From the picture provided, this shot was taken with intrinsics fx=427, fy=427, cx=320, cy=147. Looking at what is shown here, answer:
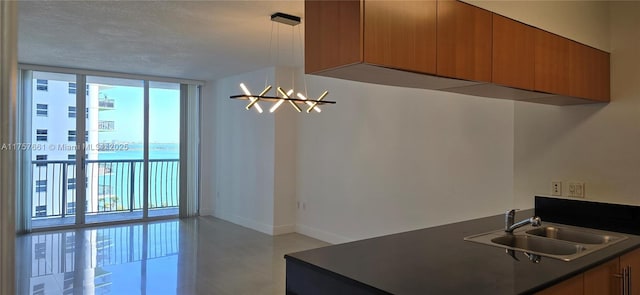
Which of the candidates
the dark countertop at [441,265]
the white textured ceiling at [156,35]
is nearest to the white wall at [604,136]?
the dark countertop at [441,265]

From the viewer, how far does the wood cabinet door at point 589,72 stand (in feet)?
8.39

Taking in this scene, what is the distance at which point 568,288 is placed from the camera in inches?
66.3

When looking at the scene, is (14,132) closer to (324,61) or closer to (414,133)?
(324,61)

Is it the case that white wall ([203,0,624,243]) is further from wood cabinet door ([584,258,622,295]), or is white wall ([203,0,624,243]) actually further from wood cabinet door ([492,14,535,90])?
wood cabinet door ([584,258,622,295])

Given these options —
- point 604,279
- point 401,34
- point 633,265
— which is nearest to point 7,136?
point 401,34

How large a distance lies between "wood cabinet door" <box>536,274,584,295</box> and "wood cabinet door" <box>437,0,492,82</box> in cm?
92

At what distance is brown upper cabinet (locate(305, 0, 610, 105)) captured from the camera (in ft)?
5.20

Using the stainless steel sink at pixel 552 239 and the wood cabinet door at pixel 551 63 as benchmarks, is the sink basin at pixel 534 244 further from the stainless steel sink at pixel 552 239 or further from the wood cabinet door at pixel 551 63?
the wood cabinet door at pixel 551 63

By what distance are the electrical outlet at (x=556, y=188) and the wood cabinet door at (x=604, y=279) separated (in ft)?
3.65

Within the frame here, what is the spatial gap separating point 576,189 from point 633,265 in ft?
2.94

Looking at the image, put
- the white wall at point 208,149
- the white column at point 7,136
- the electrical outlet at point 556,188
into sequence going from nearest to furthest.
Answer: the white column at point 7,136, the electrical outlet at point 556,188, the white wall at point 208,149

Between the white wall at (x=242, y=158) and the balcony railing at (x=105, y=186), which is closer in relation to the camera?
the white wall at (x=242, y=158)

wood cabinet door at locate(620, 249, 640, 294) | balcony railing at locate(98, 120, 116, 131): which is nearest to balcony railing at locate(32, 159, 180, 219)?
balcony railing at locate(98, 120, 116, 131)

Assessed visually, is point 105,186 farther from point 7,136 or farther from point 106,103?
point 7,136
